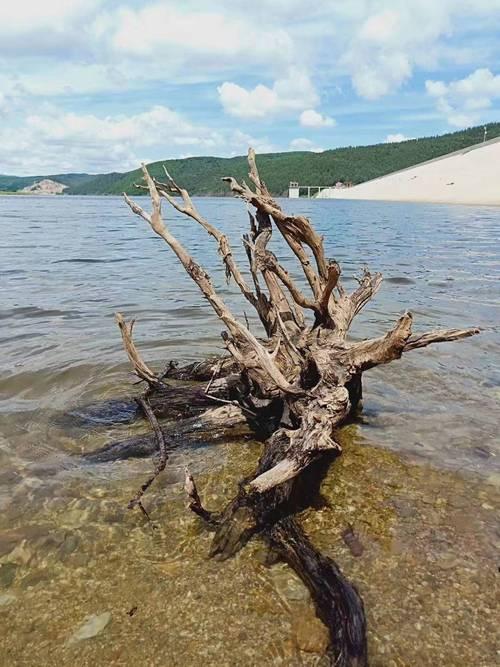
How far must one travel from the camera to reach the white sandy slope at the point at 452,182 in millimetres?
102688

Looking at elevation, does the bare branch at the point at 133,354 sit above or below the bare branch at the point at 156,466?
above

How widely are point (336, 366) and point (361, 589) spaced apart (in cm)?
220

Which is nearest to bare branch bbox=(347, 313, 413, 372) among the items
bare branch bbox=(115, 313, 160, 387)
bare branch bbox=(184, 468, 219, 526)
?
bare branch bbox=(184, 468, 219, 526)

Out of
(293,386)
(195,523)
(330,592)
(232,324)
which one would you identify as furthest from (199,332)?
(330,592)

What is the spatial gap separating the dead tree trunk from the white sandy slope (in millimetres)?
94842

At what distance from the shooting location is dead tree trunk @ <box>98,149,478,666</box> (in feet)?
12.1

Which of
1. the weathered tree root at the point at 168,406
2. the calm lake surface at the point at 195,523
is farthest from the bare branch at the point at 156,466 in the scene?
the weathered tree root at the point at 168,406

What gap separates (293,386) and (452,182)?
120677 mm

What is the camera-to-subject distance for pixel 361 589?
3.72 metres

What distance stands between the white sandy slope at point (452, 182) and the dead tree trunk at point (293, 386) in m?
94.8

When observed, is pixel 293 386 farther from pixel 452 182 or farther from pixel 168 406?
pixel 452 182

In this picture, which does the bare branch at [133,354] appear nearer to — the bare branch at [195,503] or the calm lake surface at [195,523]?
the calm lake surface at [195,523]

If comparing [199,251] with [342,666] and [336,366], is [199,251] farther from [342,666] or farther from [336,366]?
[342,666]

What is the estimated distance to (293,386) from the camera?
5.04 m
